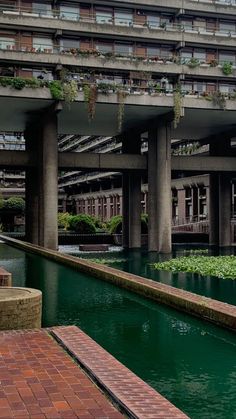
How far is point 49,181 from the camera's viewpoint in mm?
35000

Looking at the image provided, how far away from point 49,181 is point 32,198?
665 centimetres

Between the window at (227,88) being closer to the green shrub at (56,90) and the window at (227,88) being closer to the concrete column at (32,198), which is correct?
the green shrub at (56,90)

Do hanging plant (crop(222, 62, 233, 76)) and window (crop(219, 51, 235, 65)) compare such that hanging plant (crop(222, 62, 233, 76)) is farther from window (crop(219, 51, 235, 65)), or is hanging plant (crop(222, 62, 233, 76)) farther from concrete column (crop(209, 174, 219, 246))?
concrete column (crop(209, 174, 219, 246))

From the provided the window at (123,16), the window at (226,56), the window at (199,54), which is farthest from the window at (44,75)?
the window at (226,56)

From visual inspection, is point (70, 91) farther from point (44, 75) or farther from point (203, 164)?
point (203, 164)

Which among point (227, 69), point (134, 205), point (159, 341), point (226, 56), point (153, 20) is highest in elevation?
point (153, 20)

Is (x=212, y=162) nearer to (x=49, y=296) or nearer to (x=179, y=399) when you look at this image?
(x=49, y=296)

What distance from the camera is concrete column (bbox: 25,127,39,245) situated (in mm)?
40344

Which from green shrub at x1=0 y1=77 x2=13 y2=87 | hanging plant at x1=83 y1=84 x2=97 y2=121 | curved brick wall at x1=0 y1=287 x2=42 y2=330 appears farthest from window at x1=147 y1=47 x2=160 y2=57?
curved brick wall at x1=0 y1=287 x2=42 y2=330

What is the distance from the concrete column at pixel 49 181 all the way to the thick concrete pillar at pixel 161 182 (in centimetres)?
685

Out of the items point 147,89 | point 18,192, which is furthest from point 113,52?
point 18,192

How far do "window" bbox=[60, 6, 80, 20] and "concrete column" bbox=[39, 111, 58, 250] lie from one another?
7878 mm

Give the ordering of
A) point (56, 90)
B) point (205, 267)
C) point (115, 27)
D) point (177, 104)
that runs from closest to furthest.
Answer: point (205, 267)
point (56, 90)
point (177, 104)
point (115, 27)

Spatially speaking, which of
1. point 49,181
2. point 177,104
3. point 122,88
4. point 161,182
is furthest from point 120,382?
point 161,182
